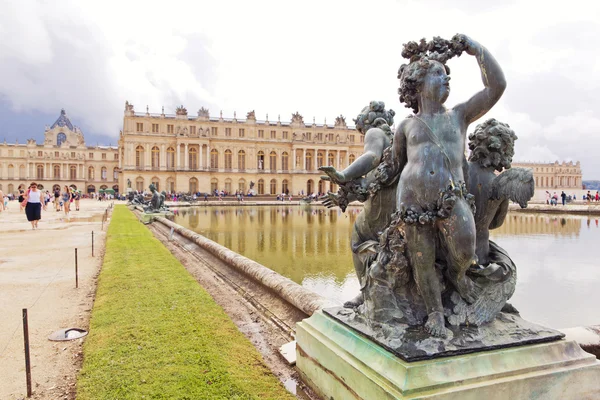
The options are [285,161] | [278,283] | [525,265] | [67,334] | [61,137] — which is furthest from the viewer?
[61,137]

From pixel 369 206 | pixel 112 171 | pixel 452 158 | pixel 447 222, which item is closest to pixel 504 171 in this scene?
pixel 452 158

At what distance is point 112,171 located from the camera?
80062 millimetres

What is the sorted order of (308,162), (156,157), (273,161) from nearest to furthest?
1. (156,157)
2. (273,161)
3. (308,162)

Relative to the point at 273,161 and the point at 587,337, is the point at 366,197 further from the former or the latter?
the point at 273,161

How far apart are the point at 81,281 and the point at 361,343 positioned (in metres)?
5.22

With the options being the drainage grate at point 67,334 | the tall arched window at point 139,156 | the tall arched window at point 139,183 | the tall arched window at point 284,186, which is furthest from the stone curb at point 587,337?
the tall arched window at point 284,186

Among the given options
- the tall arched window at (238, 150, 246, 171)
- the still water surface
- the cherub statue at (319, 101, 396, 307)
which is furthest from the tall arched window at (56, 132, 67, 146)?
the cherub statue at (319, 101, 396, 307)

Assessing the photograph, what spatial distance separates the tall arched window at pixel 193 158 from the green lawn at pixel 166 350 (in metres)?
57.5

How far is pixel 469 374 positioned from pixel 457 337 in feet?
0.69

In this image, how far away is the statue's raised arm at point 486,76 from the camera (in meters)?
2.23

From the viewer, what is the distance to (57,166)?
7512cm

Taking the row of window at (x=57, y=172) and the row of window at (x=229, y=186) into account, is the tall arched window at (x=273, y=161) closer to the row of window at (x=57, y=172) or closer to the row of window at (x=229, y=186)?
the row of window at (x=229, y=186)

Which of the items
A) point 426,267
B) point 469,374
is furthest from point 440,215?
point 469,374

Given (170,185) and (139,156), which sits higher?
(139,156)
